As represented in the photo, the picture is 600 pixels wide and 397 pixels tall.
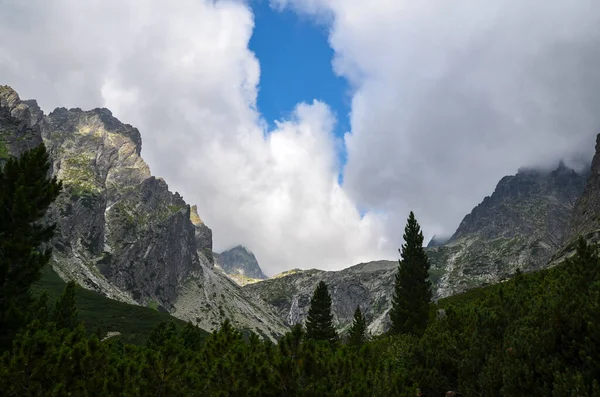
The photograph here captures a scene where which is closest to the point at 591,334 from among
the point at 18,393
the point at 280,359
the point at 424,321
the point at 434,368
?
the point at 434,368

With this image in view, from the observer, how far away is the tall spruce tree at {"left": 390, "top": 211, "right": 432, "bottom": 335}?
49.5 meters

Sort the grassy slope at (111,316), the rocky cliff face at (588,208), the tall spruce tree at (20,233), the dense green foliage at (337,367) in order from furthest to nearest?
1. the rocky cliff face at (588,208)
2. the grassy slope at (111,316)
3. the tall spruce tree at (20,233)
4. the dense green foliage at (337,367)

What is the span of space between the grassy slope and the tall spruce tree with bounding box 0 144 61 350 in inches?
5345

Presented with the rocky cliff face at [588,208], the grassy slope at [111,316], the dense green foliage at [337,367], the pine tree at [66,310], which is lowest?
the dense green foliage at [337,367]

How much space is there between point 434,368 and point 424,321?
38071 millimetres

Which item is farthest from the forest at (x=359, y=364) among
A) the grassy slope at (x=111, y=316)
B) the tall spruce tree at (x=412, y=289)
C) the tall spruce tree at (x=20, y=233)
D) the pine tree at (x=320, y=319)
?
the grassy slope at (x=111, y=316)

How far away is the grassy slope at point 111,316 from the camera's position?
15325 cm

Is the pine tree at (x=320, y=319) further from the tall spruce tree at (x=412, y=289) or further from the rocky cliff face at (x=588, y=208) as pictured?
the rocky cliff face at (x=588, y=208)

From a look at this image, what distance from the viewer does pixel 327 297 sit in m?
66.6

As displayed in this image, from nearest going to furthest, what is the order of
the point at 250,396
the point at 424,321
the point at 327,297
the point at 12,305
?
the point at 250,396 → the point at 12,305 → the point at 424,321 → the point at 327,297

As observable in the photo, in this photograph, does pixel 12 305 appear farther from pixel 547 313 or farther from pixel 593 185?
pixel 593 185

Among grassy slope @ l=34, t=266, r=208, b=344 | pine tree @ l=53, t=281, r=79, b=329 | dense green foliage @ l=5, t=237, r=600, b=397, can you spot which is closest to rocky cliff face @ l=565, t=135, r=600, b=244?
pine tree @ l=53, t=281, r=79, b=329

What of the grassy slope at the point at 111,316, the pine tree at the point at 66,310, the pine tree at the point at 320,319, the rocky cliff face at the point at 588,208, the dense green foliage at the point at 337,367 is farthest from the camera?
the rocky cliff face at the point at 588,208

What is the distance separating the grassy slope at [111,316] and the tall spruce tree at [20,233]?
135765 millimetres
